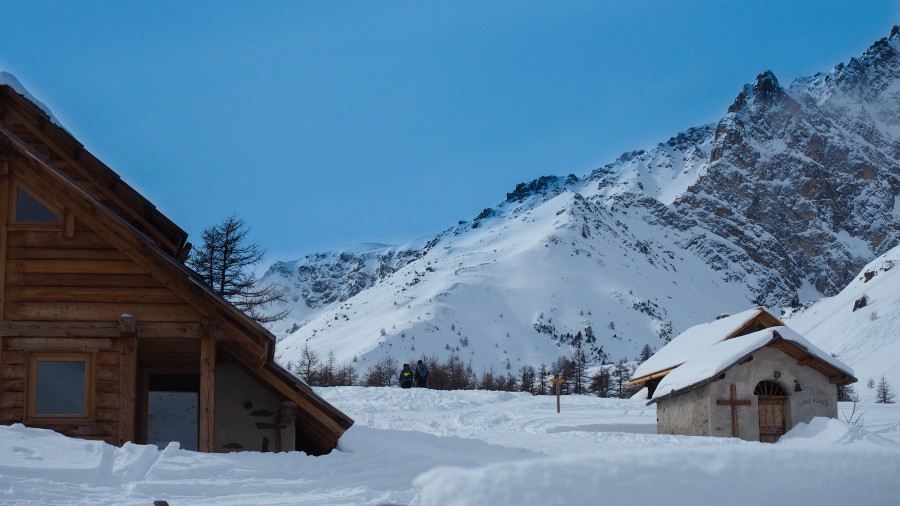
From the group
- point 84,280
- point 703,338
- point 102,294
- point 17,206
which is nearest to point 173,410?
point 102,294

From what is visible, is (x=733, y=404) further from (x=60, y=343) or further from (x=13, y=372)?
(x=13, y=372)

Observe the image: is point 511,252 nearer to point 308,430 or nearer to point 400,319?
point 400,319

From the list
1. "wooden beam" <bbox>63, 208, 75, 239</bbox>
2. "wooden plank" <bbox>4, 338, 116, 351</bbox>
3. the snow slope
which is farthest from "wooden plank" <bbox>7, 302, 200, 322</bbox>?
the snow slope

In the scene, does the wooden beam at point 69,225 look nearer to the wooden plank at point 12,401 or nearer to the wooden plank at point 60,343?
the wooden plank at point 60,343

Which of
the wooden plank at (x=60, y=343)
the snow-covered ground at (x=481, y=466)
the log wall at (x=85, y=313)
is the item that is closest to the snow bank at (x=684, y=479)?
the snow-covered ground at (x=481, y=466)

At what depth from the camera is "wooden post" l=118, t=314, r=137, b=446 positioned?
508 inches

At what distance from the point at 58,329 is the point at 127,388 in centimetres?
129

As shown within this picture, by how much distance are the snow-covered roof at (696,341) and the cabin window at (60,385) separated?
68.1 feet

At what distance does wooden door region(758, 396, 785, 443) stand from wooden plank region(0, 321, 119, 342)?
17.8m

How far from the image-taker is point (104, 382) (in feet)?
43.1

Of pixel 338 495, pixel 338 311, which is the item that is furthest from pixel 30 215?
pixel 338 311

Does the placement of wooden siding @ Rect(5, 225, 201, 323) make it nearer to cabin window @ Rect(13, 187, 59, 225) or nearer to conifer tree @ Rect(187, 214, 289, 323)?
cabin window @ Rect(13, 187, 59, 225)

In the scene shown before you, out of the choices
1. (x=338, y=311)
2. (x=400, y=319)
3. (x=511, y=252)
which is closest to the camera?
(x=400, y=319)

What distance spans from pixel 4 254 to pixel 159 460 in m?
4.25
